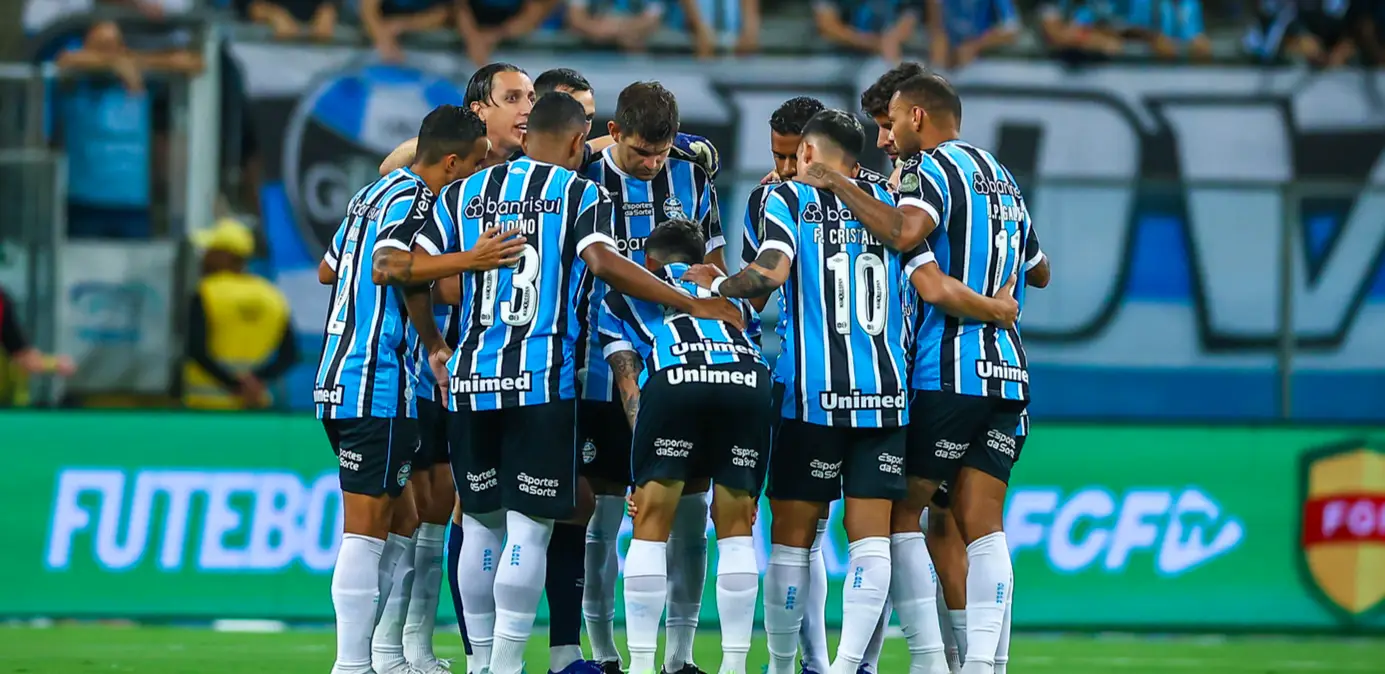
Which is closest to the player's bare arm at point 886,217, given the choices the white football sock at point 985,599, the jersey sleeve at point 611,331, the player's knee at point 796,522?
the jersey sleeve at point 611,331

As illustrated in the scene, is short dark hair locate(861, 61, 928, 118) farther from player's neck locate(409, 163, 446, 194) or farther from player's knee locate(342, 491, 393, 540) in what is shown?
player's knee locate(342, 491, 393, 540)

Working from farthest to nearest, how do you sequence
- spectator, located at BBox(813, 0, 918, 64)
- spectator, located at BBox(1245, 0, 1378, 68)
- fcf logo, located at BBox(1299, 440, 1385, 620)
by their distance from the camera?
1. spectator, located at BBox(1245, 0, 1378, 68)
2. spectator, located at BBox(813, 0, 918, 64)
3. fcf logo, located at BBox(1299, 440, 1385, 620)

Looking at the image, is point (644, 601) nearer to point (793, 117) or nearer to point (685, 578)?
point (685, 578)

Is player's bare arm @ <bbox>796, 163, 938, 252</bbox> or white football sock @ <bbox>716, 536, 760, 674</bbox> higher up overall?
player's bare arm @ <bbox>796, 163, 938, 252</bbox>

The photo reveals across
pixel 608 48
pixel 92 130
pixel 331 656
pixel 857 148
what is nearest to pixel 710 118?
pixel 608 48

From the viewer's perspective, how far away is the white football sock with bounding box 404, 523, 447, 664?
849 centimetres

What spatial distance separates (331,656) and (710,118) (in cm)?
729

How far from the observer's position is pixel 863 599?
7.55 metres

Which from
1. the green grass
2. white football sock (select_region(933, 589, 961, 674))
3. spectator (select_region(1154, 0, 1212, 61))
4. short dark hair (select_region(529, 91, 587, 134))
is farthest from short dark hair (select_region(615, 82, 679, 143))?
spectator (select_region(1154, 0, 1212, 61))

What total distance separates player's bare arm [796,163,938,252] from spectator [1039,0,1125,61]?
9.82 metres

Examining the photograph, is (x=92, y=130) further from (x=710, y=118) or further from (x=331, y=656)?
(x=331, y=656)

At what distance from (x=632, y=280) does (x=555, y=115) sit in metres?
0.78

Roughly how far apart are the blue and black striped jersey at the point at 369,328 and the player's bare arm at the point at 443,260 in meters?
0.07

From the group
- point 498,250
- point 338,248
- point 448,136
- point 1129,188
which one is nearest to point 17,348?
point 338,248
